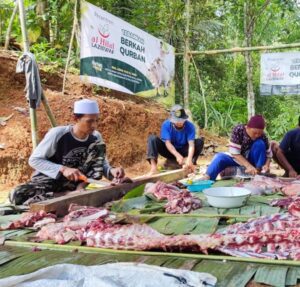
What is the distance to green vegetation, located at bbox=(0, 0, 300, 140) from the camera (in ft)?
33.1

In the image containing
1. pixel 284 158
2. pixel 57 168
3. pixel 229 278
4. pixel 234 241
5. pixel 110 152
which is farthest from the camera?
pixel 110 152

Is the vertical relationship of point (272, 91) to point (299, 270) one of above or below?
above

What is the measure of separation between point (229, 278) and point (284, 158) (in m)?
4.53

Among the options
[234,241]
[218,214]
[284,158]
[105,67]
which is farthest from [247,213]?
[105,67]

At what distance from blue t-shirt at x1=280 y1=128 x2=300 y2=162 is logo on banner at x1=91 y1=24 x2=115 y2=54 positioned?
10.5 feet

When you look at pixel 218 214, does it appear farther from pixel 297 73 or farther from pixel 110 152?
pixel 297 73

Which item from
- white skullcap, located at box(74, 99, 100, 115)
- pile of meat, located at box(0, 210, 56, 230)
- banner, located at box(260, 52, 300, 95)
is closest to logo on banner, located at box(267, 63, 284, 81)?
banner, located at box(260, 52, 300, 95)

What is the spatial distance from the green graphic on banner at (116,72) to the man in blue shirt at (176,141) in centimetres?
115

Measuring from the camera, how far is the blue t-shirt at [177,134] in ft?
22.0

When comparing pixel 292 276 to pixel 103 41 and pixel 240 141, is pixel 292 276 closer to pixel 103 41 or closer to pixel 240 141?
pixel 240 141

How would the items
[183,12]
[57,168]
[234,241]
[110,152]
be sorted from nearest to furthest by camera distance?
1. [234,241]
2. [57,168]
3. [110,152]
4. [183,12]

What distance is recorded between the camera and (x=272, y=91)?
28.9 feet

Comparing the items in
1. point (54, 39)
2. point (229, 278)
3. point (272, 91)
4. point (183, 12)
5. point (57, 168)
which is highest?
point (183, 12)

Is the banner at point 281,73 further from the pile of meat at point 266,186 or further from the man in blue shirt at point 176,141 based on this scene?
the pile of meat at point 266,186
